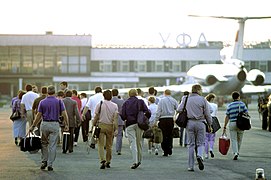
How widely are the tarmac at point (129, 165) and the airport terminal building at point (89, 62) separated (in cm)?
7349

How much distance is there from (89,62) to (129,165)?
81.7m

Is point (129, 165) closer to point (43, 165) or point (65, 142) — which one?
point (43, 165)

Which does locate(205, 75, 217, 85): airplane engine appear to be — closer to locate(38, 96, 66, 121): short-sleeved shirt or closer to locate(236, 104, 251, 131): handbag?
locate(236, 104, 251, 131): handbag

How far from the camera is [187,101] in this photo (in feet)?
53.8

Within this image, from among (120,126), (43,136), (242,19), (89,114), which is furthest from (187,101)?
(242,19)

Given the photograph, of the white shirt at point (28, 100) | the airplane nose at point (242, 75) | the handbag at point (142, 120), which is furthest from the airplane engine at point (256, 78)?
the handbag at point (142, 120)

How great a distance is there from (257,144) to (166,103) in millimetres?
5651

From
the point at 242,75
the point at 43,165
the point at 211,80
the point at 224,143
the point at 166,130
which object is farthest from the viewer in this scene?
the point at 211,80

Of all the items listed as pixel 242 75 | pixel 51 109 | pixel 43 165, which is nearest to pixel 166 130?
pixel 51 109

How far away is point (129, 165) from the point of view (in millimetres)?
17188

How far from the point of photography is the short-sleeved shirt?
16125 millimetres

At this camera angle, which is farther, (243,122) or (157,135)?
(157,135)

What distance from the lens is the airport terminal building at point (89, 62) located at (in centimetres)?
9612

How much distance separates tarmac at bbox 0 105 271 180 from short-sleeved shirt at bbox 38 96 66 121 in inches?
44.4
